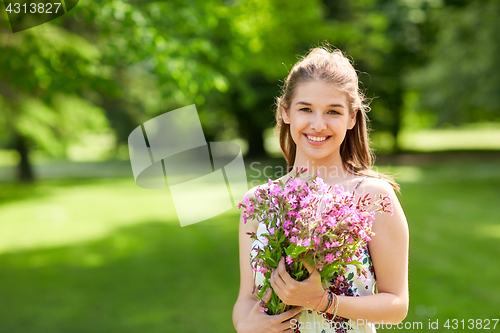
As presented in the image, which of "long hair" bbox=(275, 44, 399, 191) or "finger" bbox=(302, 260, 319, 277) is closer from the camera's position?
"finger" bbox=(302, 260, 319, 277)

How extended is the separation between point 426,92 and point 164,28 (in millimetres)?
19302

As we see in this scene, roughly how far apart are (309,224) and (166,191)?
17.3 metres

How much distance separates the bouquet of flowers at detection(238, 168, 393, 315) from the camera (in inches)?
61.6

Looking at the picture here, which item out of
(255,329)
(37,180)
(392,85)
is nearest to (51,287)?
(255,329)

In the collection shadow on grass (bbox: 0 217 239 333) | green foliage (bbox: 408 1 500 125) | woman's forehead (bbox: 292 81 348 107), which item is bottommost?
shadow on grass (bbox: 0 217 239 333)

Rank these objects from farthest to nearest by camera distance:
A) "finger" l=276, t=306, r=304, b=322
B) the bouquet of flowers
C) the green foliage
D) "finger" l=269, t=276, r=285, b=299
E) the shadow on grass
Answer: the green foliage
the shadow on grass
"finger" l=276, t=306, r=304, b=322
"finger" l=269, t=276, r=285, b=299
the bouquet of flowers

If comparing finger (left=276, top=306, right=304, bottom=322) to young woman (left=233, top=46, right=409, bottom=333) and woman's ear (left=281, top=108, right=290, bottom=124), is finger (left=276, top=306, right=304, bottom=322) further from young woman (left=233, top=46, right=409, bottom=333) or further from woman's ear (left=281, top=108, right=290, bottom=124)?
woman's ear (left=281, top=108, right=290, bottom=124)

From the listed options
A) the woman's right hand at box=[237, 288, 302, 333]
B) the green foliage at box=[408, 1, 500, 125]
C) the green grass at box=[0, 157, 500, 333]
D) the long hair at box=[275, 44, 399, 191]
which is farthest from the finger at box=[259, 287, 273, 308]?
the green foliage at box=[408, 1, 500, 125]

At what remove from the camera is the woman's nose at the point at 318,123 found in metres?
1.95

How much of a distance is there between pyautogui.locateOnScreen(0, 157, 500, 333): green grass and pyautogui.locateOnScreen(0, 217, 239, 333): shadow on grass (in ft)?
0.05

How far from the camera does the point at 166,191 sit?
60.6ft

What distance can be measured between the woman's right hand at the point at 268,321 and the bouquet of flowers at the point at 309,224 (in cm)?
21

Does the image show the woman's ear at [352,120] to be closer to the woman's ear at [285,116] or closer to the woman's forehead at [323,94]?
the woman's forehead at [323,94]

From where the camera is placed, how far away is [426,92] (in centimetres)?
2331
